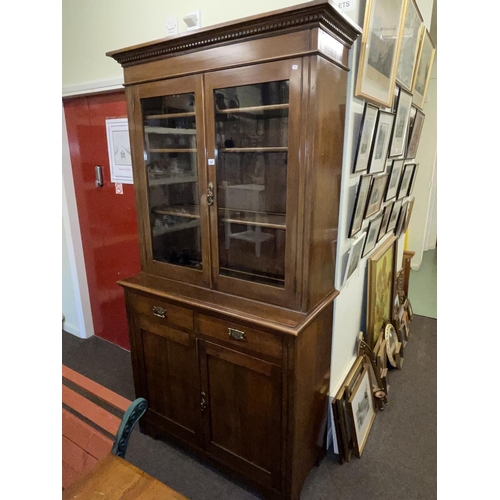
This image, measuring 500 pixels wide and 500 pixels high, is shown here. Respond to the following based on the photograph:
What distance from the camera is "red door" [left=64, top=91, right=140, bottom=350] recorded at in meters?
2.38

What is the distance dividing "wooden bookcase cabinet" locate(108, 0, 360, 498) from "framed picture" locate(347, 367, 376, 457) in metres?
0.20

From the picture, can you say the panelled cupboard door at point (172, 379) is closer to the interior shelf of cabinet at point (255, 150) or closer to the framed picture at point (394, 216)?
the interior shelf of cabinet at point (255, 150)

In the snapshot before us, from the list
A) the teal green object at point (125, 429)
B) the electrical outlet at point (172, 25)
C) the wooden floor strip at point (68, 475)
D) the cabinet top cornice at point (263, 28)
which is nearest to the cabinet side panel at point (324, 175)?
the cabinet top cornice at point (263, 28)


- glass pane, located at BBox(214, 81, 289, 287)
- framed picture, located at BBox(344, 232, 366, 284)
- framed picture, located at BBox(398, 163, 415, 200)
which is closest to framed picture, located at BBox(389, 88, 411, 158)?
framed picture, located at BBox(398, 163, 415, 200)

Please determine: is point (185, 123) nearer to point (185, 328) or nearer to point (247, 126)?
point (247, 126)

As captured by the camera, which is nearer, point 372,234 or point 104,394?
point 104,394

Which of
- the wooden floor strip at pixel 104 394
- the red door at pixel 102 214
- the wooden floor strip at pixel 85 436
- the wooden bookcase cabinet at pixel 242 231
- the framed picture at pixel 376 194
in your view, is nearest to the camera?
the wooden floor strip at pixel 85 436

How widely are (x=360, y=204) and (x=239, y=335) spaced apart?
87cm

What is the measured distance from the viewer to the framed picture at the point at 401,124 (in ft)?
6.55

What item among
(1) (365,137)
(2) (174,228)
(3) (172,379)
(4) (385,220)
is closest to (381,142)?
(1) (365,137)

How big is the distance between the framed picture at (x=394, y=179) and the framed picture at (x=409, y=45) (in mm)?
454

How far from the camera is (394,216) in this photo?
2598mm

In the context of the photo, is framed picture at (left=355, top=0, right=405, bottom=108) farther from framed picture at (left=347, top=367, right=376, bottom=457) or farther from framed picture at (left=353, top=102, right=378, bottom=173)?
framed picture at (left=347, top=367, right=376, bottom=457)

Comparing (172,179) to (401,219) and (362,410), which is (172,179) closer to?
(362,410)
